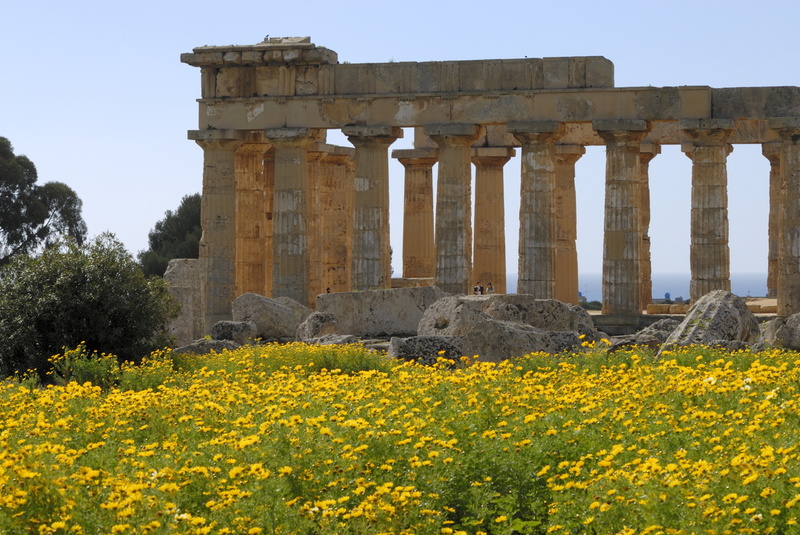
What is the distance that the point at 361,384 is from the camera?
1558 cm

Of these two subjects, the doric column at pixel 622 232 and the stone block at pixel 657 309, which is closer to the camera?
the doric column at pixel 622 232

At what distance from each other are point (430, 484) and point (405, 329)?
18.7 m

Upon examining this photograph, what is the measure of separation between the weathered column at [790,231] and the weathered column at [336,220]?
13737mm

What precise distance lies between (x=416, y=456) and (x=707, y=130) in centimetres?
2457

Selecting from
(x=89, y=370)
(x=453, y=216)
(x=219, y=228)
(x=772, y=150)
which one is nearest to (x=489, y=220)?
(x=453, y=216)

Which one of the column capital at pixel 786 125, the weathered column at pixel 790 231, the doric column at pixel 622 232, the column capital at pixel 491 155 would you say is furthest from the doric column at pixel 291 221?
the weathered column at pixel 790 231

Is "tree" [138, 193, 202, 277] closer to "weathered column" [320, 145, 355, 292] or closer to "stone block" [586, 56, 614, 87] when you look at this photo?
"weathered column" [320, 145, 355, 292]

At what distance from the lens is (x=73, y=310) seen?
24.2 m

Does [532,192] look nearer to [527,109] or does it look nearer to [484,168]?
[527,109]

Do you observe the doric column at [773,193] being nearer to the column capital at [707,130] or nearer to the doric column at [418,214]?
the column capital at [707,130]

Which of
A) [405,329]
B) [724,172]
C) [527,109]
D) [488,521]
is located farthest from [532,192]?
[488,521]

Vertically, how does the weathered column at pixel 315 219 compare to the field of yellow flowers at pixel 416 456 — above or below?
above

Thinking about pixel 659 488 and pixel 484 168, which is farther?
pixel 484 168

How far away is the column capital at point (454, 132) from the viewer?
3606 centimetres
